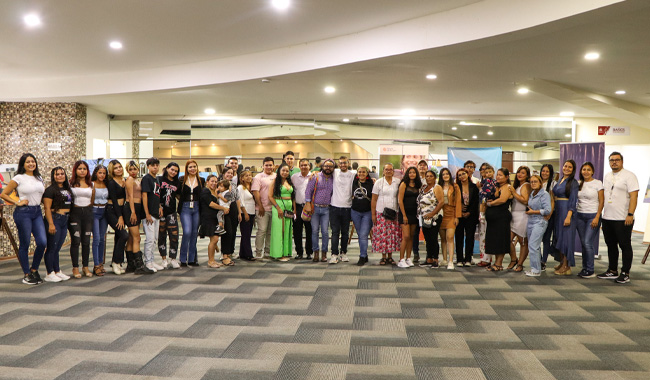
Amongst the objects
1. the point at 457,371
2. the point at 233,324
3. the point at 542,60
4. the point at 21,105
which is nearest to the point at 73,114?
the point at 21,105

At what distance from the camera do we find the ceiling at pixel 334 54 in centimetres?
522

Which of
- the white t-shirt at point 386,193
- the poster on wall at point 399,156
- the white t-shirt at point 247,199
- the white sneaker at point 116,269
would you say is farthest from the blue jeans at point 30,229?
the poster on wall at point 399,156

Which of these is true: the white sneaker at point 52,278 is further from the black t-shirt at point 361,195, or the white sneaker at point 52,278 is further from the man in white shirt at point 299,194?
the black t-shirt at point 361,195

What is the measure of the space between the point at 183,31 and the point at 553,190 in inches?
212

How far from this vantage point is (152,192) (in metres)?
6.20

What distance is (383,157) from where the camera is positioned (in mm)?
10789

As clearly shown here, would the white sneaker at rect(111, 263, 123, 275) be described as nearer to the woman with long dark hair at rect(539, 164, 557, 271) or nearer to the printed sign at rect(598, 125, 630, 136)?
the woman with long dark hair at rect(539, 164, 557, 271)

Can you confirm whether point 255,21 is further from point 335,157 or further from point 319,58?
point 335,157

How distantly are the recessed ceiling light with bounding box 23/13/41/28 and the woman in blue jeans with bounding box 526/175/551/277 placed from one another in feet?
21.2

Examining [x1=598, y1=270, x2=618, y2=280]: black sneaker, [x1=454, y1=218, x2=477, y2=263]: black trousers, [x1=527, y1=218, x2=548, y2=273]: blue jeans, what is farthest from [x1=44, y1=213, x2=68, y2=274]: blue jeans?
[x1=598, y1=270, x2=618, y2=280]: black sneaker

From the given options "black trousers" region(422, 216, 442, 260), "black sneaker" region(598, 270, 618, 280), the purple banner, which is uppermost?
the purple banner

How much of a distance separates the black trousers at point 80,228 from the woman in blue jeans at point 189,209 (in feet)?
3.84

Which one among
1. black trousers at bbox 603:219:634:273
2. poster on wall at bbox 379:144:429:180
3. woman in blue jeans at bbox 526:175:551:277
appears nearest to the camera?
black trousers at bbox 603:219:634:273

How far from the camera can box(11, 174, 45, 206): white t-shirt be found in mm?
5527
